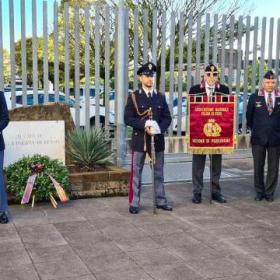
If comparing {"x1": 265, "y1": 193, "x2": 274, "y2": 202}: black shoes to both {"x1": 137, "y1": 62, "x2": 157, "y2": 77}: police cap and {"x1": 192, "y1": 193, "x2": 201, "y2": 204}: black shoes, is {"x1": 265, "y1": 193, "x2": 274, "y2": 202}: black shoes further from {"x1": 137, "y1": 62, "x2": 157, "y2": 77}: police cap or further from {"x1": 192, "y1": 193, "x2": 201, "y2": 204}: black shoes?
{"x1": 137, "y1": 62, "x2": 157, "y2": 77}: police cap

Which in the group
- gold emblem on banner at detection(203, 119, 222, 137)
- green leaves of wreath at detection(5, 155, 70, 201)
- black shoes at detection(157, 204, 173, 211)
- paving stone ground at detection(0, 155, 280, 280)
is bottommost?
paving stone ground at detection(0, 155, 280, 280)

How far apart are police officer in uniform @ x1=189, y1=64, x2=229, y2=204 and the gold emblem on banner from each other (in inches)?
13.3

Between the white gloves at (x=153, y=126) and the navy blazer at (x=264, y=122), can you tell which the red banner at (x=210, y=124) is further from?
the white gloves at (x=153, y=126)

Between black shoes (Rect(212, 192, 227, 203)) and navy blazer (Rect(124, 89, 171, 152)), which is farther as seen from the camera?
black shoes (Rect(212, 192, 227, 203))

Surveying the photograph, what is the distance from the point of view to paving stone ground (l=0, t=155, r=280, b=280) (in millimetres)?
4352

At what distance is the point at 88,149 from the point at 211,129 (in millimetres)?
1830

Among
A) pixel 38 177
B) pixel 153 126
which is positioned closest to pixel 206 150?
pixel 153 126

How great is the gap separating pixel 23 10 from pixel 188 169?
409 cm

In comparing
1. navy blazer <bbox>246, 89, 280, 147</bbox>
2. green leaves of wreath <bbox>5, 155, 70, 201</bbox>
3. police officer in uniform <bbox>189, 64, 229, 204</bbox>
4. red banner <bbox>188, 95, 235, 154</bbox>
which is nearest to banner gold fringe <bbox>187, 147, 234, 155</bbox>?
red banner <bbox>188, 95, 235, 154</bbox>

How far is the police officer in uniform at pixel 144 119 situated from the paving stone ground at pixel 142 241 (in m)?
0.54

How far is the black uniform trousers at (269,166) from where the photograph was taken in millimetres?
7062

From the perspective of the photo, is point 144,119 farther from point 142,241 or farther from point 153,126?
point 142,241

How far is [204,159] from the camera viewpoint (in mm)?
6906

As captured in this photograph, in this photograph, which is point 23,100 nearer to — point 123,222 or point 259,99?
point 123,222
